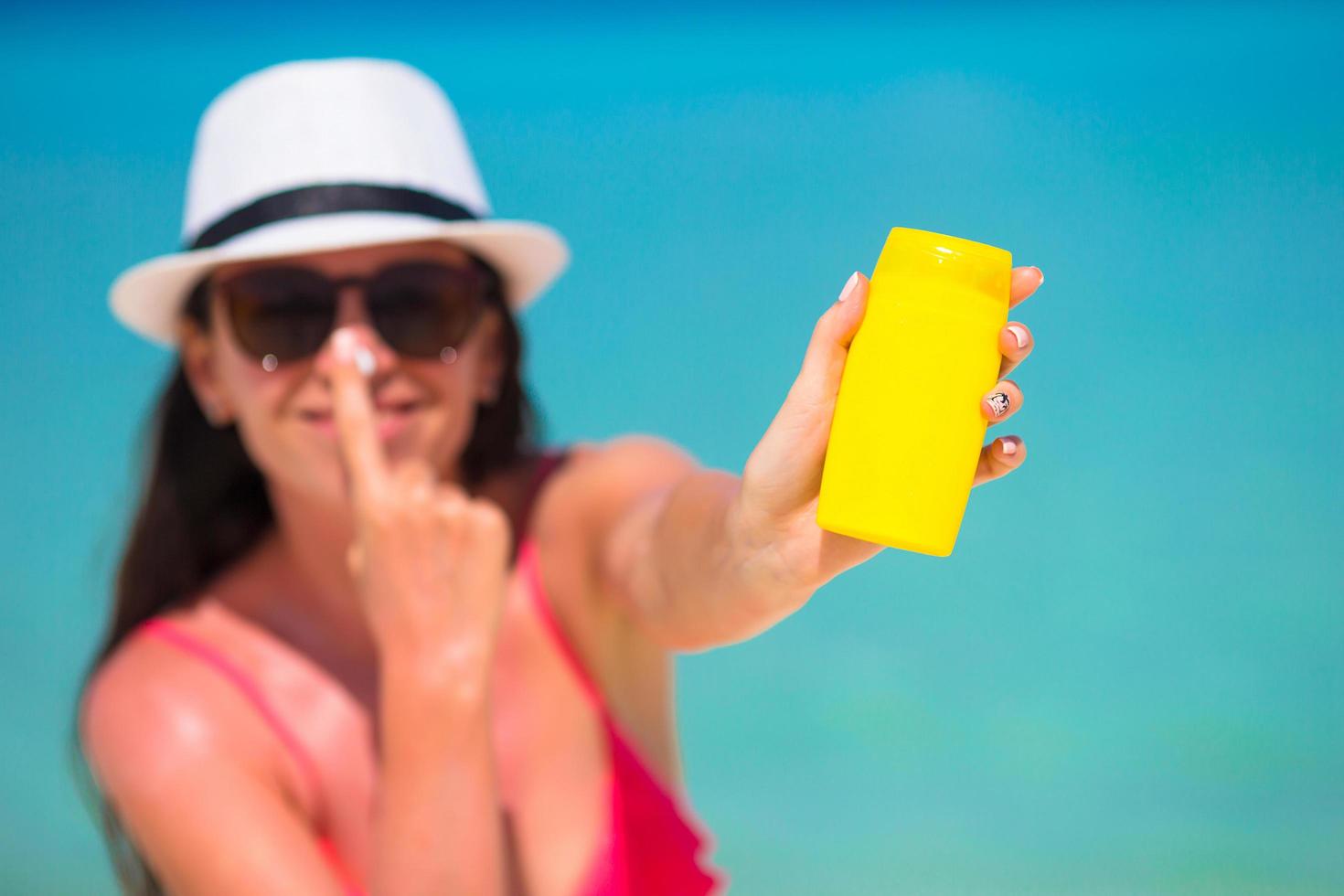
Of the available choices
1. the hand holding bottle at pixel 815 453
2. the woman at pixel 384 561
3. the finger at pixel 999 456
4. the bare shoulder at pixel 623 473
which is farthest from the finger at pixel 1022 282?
the bare shoulder at pixel 623 473

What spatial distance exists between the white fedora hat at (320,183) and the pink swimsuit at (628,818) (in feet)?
1.38

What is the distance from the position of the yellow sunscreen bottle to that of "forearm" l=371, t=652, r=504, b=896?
1.73 ft

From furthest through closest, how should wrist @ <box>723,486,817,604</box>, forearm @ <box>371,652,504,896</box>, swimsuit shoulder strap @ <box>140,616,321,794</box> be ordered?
1. swimsuit shoulder strap @ <box>140,616,321,794</box>
2. forearm @ <box>371,652,504,896</box>
3. wrist @ <box>723,486,817,604</box>

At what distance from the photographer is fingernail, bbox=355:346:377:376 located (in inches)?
62.3

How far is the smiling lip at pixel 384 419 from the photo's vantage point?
1602 mm

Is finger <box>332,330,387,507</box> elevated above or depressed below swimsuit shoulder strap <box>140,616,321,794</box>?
above

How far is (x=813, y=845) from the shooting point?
3.74 metres

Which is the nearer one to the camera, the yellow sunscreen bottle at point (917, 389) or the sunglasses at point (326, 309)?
the yellow sunscreen bottle at point (917, 389)

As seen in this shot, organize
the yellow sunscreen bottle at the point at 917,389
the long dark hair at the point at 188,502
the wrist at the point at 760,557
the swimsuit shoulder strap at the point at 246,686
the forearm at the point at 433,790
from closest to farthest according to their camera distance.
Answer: the yellow sunscreen bottle at the point at 917,389 → the wrist at the point at 760,557 → the forearm at the point at 433,790 → the swimsuit shoulder strap at the point at 246,686 → the long dark hair at the point at 188,502

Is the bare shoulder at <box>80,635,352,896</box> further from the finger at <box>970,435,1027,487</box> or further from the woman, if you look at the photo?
the finger at <box>970,435,1027,487</box>

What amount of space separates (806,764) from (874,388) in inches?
115

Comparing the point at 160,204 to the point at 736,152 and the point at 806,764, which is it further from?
the point at 806,764

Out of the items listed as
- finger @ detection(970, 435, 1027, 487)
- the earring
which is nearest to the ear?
the earring

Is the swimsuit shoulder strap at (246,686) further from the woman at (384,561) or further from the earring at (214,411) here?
the earring at (214,411)
